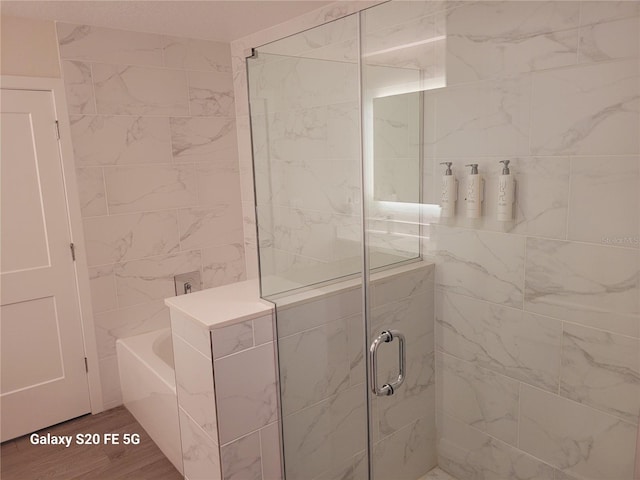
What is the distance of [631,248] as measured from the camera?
1.30 metres

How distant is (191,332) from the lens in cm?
181

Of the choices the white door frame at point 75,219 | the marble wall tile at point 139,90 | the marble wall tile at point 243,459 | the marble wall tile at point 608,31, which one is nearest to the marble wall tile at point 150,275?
the white door frame at point 75,219

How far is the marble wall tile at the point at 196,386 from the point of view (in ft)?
5.79

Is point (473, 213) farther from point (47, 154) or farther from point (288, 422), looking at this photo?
point (47, 154)

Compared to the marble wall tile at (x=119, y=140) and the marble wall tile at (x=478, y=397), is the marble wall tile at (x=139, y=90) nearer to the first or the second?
the marble wall tile at (x=119, y=140)

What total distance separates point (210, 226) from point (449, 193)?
202 cm

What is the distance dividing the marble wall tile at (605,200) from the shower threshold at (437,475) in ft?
3.42

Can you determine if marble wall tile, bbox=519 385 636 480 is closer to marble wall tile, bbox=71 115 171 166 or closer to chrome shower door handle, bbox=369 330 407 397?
chrome shower door handle, bbox=369 330 407 397

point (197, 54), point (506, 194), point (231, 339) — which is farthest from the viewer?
point (197, 54)

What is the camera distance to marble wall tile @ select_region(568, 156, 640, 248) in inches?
50.6

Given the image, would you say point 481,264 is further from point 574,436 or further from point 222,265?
point 222,265

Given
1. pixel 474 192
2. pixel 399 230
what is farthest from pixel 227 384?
pixel 474 192

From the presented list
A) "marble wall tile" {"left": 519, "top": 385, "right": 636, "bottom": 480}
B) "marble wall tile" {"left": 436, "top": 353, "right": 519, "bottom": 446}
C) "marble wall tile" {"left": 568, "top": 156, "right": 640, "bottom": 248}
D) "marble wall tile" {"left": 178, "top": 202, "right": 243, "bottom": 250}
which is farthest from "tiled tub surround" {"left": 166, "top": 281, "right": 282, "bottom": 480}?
"marble wall tile" {"left": 178, "top": 202, "right": 243, "bottom": 250}

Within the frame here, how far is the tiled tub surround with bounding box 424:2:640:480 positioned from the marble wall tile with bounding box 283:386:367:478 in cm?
34
